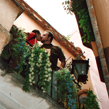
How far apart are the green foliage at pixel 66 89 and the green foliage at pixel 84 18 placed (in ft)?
5.33

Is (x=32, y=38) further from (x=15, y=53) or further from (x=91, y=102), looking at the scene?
(x=91, y=102)

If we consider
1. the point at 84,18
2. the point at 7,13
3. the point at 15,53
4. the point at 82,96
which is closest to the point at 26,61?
the point at 15,53

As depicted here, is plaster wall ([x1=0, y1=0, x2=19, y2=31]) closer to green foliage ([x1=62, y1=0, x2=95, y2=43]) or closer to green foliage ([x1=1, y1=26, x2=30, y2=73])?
green foliage ([x1=1, y1=26, x2=30, y2=73])

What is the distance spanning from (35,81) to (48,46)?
78.2 inches

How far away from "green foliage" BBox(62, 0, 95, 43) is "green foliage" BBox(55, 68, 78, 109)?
1624 millimetres

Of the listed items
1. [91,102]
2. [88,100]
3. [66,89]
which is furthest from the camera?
[88,100]

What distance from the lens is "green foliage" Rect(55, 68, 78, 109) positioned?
206 inches

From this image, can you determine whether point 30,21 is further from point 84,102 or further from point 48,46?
point 84,102

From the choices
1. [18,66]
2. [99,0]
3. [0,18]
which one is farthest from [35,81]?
[99,0]

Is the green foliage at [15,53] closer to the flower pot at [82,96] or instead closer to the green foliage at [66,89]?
the green foliage at [66,89]

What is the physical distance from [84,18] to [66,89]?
2.64 m

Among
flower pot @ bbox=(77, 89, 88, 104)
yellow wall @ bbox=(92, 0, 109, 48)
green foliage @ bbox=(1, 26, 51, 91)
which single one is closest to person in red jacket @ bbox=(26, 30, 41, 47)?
green foliage @ bbox=(1, 26, 51, 91)

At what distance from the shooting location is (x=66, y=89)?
5.36 m

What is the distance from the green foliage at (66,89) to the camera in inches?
206
